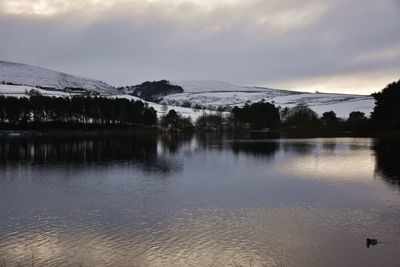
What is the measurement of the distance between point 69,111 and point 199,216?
10032 cm

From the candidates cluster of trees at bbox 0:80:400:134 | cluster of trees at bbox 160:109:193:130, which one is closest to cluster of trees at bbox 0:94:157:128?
cluster of trees at bbox 0:80:400:134

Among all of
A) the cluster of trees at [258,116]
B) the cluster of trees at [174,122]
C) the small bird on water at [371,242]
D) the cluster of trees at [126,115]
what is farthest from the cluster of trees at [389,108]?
the cluster of trees at [258,116]

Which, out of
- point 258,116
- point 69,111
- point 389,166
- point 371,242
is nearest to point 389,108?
point 389,166

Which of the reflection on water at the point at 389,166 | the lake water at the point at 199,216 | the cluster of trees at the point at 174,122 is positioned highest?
the cluster of trees at the point at 174,122

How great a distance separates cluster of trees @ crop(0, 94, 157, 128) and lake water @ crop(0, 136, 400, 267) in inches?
3031

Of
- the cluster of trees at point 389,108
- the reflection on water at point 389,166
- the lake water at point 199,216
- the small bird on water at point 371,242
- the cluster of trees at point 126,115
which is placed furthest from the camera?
the cluster of trees at point 126,115

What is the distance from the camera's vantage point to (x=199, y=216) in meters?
20.3

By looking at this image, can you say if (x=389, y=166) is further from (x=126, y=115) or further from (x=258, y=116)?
(x=258, y=116)

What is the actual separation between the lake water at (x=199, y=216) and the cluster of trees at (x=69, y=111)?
253ft

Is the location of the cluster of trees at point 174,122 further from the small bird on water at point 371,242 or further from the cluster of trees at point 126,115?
the small bird on water at point 371,242

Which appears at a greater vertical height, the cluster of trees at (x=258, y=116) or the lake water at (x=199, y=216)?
the cluster of trees at (x=258, y=116)

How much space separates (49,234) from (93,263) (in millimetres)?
3993

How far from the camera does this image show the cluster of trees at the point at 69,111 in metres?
109

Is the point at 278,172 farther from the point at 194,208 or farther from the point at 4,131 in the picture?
the point at 4,131
